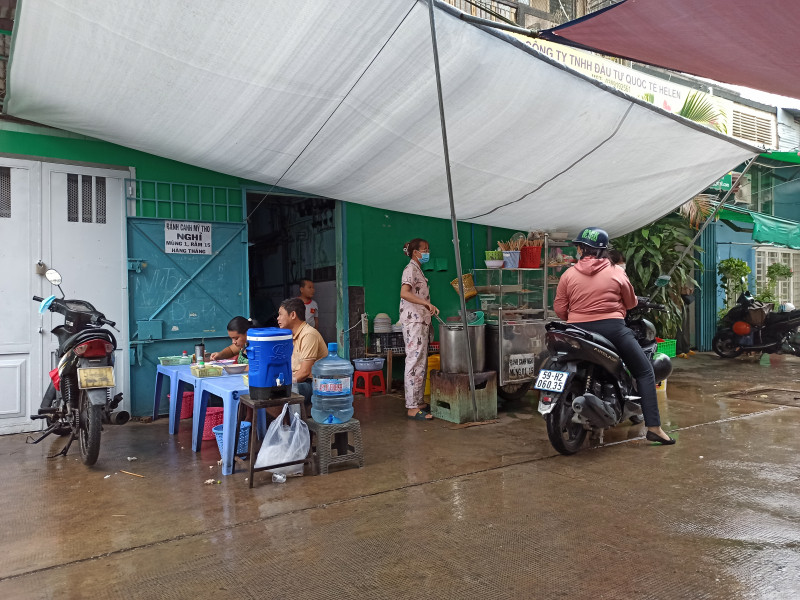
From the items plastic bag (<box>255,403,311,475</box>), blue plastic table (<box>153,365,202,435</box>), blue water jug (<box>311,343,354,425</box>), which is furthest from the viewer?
blue plastic table (<box>153,365,202,435</box>)

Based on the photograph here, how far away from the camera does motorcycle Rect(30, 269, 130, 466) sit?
165 inches

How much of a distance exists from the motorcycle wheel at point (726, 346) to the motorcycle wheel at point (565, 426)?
23.4 feet

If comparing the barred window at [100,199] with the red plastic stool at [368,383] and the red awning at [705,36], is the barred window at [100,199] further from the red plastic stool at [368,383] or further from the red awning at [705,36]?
the red awning at [705,36]

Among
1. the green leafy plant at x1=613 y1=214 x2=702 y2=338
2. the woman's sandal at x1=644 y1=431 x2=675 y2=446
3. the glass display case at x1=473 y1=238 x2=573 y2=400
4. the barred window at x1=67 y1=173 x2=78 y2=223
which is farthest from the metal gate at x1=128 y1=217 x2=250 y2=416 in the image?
the green leafy plant at x1=613 y1=214 x2=702 y2=338

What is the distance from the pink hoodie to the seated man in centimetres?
204

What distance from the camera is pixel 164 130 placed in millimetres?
5066

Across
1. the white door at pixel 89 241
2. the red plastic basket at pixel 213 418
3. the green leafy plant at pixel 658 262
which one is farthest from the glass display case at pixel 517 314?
the white door at pixel 89 241

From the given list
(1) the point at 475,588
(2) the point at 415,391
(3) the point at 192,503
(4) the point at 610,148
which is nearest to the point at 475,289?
(2) the point at 415,391

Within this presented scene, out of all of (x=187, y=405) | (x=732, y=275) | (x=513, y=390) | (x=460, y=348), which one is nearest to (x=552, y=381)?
(x=460, y=348)

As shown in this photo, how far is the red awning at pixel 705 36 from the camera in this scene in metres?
3.21

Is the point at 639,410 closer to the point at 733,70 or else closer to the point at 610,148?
the point at 610,148

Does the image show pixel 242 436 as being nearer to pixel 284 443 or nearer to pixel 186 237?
pixel 284 443

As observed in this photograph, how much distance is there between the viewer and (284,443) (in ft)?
12.9

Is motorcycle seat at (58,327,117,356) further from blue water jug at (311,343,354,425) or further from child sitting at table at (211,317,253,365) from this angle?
blue water jug at (311,343,354,425)
